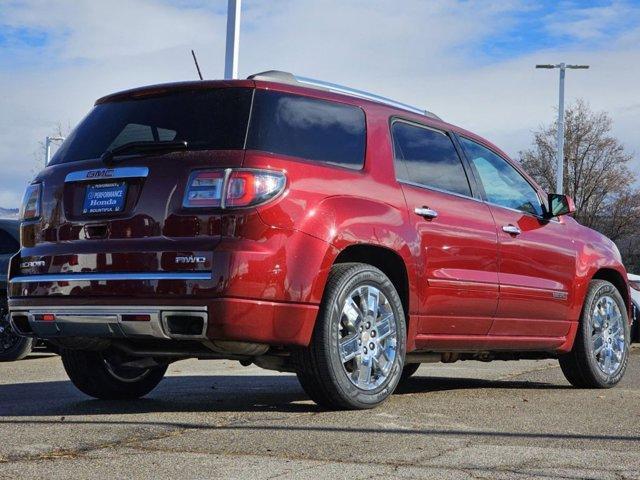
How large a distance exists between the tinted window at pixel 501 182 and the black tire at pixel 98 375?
2.59 meters

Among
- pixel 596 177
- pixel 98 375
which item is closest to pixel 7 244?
pixel 98 375

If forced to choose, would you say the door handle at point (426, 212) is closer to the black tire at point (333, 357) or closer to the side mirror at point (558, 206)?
the black tire at point (333, 357)

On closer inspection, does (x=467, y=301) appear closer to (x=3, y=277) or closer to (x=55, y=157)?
(x=55, y=157)

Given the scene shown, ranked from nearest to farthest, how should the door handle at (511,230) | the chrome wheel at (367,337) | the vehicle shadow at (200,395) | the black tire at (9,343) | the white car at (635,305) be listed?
the chrome wheel at (367,337) → the vehicle shadow at (200,395) → the door handle at (511,230) → the black tire at (9,343) → the white car at (635,305)

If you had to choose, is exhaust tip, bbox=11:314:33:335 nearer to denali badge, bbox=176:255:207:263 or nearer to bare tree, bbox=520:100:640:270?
denali badge, bbox=176:255:207:263

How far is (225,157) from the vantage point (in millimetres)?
5508

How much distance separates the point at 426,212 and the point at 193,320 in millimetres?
1700

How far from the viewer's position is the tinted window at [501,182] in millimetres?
7312

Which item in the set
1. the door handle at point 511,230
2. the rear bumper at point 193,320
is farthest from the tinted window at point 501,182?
the rear bumper at point 193,320

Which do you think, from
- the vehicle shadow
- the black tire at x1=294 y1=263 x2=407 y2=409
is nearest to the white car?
the vehicle shadow

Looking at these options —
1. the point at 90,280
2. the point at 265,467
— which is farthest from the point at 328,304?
the point at 265,467

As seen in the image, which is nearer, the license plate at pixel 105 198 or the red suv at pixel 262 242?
the red suv at pixel 262 242

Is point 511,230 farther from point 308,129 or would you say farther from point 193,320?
point 193,320

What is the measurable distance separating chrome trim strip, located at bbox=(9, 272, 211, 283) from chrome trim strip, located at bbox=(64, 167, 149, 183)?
1.73 ft
